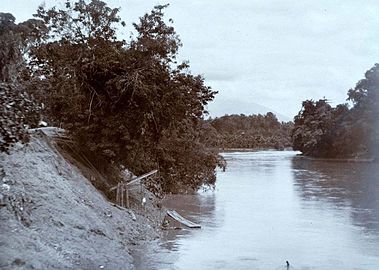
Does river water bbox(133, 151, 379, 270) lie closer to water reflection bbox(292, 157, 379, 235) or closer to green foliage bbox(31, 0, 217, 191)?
water reflection bbox(292, 157, 379, 235)

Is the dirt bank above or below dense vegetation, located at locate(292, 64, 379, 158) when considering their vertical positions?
below

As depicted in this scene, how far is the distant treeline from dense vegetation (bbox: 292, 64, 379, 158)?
24894 millimetres

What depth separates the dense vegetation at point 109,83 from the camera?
18641 millimetres

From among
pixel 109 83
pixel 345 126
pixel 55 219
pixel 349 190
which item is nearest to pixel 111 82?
pixel 109 83

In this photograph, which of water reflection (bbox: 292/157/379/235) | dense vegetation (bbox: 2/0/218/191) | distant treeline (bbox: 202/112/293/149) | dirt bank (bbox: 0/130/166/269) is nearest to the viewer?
dirt bank (bbox: 0/130/166/269)

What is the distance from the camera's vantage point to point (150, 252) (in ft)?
49.1

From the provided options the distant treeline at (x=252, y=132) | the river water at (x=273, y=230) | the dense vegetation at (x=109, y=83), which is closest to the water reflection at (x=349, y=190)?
the river water at (x=273, y=230)

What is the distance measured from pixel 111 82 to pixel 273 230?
8559 mm

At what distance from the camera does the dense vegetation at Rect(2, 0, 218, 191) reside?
18.6 m

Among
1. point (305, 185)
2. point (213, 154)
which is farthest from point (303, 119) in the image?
point (213, 154)

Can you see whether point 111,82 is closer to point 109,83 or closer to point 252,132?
point 109,83

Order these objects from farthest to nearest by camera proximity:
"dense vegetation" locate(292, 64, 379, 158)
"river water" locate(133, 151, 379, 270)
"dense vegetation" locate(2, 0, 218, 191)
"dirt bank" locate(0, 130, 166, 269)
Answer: "dense vegetation" locate(292, 64, 379, 158), "dense vegetation" locate(2, 0, 218, 191), "river water" locate(133, 151, 379, 270), "dirt bank" locate(0, 130, 166, 269)

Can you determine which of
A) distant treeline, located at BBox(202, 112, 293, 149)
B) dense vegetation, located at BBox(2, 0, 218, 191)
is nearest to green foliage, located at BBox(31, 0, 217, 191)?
dense vegetation, located at BBox(2, 0, 218, 191)

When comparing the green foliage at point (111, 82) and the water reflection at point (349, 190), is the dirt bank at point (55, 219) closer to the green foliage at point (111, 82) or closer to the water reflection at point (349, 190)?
the green foliage at point (111, 82)
